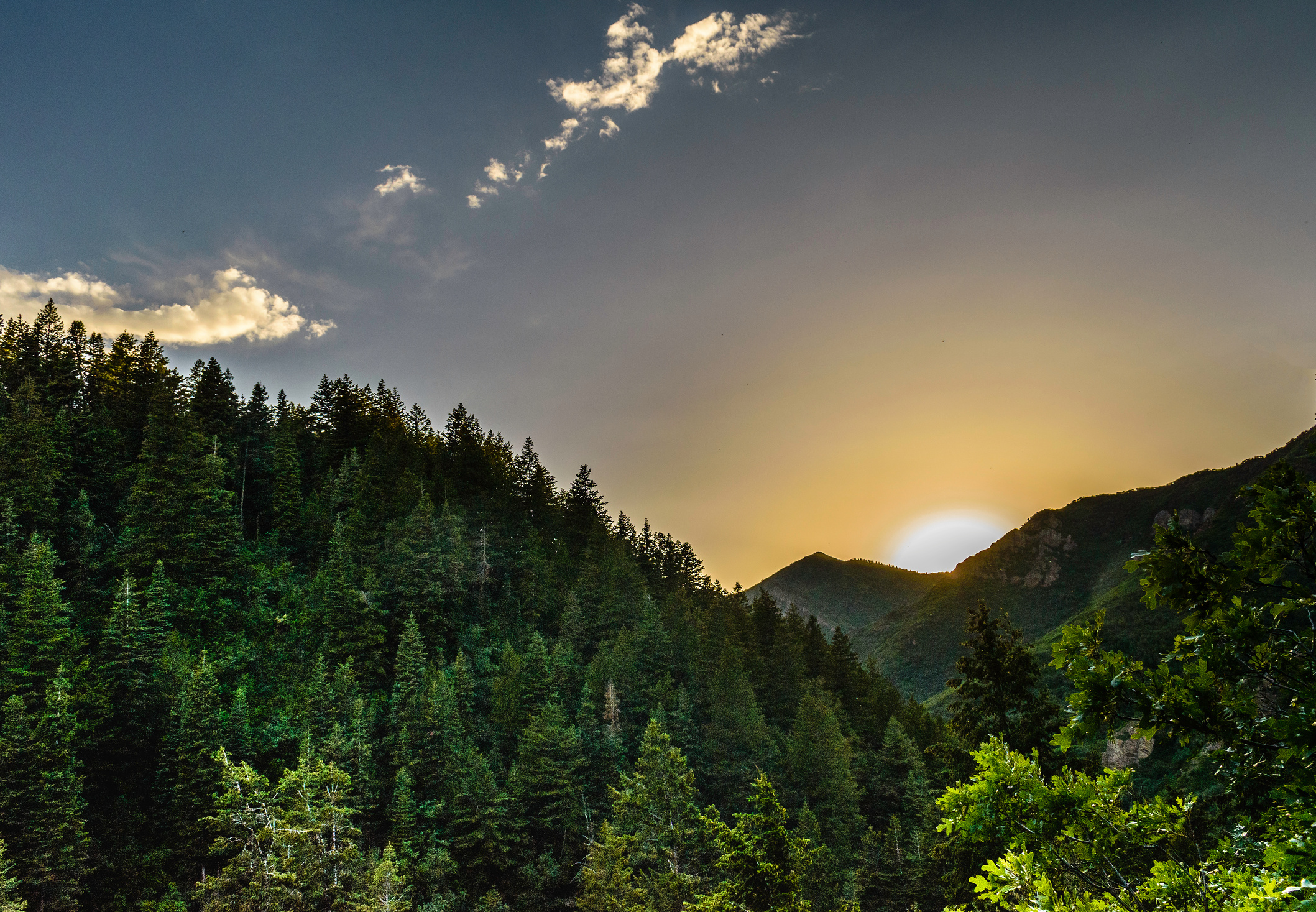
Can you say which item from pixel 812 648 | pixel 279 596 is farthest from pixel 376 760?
pixel 812 648

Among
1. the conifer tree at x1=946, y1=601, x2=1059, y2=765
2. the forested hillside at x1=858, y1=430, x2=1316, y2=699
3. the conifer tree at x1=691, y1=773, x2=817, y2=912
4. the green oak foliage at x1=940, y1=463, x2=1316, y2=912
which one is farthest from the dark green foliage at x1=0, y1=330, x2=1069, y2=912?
the forested hillside at x1=858, y1=430, x2=1316, y2=699

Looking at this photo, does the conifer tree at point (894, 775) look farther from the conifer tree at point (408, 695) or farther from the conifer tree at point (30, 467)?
the conifer tree at point (30, 467)

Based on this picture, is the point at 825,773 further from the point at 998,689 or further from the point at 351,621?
the point at 351,621

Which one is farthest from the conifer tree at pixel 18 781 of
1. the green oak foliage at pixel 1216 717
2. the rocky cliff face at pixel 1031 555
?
the rocky cliff face at pixel 1031 555

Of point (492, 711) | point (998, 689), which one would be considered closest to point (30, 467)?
point (492, 711)

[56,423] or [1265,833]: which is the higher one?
[56,423]

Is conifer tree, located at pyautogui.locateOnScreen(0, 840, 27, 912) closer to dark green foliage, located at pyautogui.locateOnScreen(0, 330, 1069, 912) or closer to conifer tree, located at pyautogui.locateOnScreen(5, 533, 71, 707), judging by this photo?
dark green foliage, located at pyautogui.locateOnScreen(0, 330, 1069, 912)

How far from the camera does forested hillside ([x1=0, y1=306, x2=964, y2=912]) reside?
29.5 m

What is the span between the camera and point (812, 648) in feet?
238

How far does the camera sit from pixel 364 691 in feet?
150

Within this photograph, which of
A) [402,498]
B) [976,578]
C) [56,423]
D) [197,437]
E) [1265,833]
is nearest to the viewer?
[1265,833]

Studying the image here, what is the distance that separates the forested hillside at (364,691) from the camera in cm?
2948

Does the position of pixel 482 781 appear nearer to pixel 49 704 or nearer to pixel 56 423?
pixel 49 704

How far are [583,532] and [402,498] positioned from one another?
24379 millimetres
